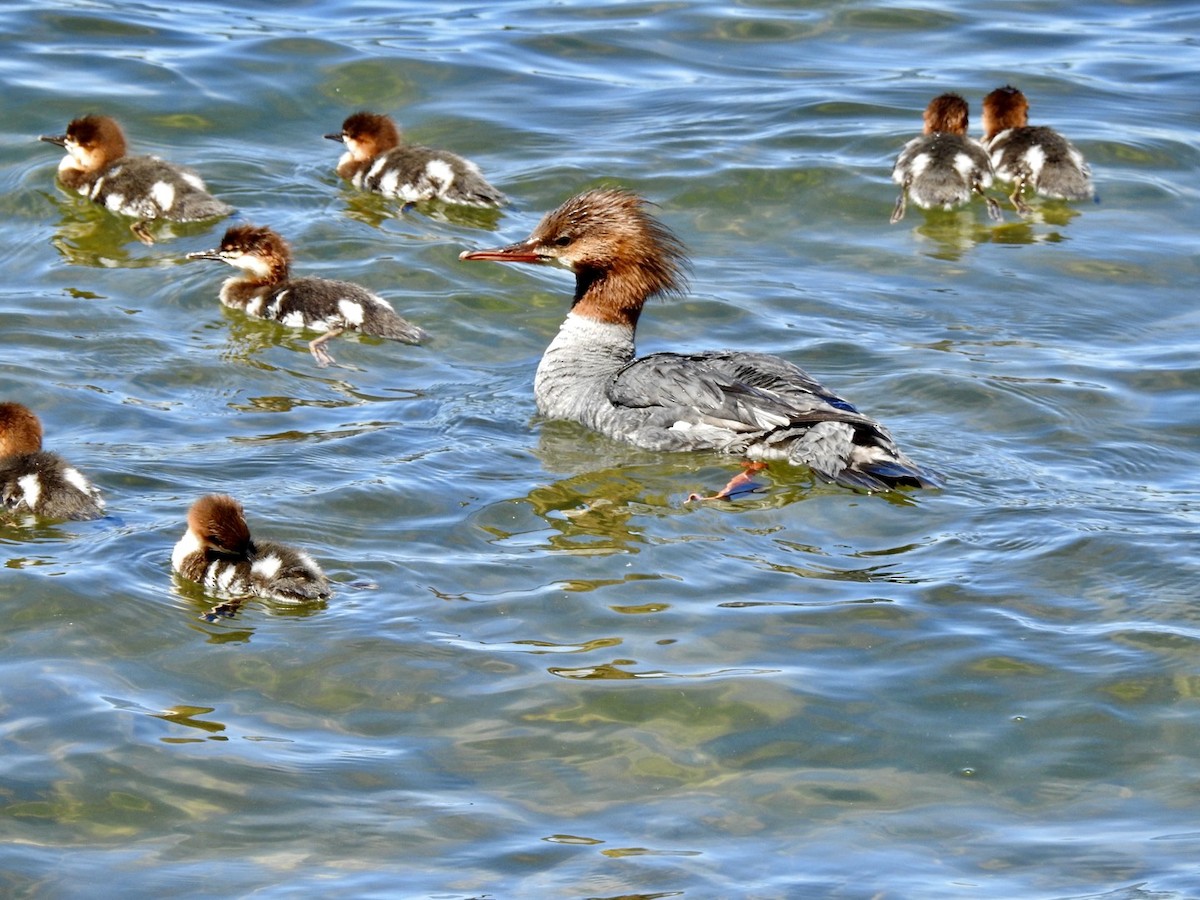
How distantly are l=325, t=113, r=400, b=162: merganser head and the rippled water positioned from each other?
29cm

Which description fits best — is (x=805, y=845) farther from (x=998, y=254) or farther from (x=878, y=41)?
(x=878, y=41)

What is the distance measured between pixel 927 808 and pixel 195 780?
2.01 metres

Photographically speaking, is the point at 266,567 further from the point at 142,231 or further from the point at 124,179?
the point at 124,179

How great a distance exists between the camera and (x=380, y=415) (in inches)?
304

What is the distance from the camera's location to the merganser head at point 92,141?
1003 cm

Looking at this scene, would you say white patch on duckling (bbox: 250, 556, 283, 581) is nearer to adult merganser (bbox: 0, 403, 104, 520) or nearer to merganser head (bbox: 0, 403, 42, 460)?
adult merganser (bbox: 0, 403, 104, 520)

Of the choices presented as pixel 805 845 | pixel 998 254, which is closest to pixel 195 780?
pixel 805 845

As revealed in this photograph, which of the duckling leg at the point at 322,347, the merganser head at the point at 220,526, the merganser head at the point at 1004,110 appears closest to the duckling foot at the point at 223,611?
the merganser head at the point at 220,526

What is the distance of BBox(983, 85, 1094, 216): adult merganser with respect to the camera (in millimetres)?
10500

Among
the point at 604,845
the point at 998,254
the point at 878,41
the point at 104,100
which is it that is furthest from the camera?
the point at 878,41

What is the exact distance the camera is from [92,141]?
1004 centimetres

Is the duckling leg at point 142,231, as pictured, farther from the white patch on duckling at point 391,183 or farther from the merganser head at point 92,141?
the white patch on duckling at point 391,183

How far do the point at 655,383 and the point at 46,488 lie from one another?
2461mm

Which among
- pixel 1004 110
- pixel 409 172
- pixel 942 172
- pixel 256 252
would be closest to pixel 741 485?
pixel 256 252
